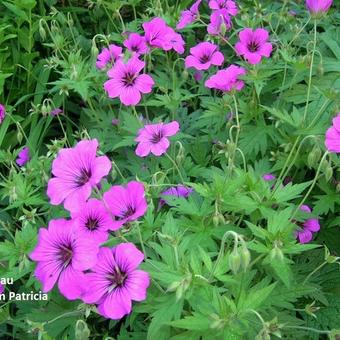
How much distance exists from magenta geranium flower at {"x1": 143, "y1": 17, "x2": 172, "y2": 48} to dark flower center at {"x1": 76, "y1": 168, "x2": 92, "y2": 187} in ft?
3.50

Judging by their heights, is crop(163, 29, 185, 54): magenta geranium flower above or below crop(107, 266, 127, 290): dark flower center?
above

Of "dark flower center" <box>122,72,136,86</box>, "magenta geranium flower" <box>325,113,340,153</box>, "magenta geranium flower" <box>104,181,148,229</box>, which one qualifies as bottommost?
"dark flower center" <box>122,72,136,86</box>

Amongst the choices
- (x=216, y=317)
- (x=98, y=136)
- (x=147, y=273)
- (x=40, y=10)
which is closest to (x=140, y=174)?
(x=98, y=136)

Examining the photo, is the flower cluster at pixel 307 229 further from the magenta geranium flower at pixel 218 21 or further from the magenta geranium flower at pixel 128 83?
the magenta geranium flower at pixel 218 21

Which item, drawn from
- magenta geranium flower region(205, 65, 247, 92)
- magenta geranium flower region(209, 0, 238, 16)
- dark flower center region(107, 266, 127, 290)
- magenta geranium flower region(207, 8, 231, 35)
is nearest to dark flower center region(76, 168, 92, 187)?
dark flower center region(107, 266, 127, 290)

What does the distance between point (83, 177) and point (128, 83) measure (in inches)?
29.3

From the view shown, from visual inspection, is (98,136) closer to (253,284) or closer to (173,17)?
(173,17)

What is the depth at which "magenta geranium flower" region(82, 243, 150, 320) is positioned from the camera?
126 centimetres

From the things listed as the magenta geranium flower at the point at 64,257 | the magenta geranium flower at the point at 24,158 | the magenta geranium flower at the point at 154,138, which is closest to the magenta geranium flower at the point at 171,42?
the magenta geranium flower at the point at 154,138

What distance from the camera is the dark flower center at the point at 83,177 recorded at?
1.36m

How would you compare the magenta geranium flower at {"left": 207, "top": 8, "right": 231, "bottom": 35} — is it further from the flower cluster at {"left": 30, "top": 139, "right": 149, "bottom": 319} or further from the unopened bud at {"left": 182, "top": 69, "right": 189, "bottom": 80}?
the flower cluster at {"left": 30, "top": 139, "right": 149, "bottom": 319}

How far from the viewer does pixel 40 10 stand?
3.11m

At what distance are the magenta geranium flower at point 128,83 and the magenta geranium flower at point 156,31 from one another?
12.1 inches

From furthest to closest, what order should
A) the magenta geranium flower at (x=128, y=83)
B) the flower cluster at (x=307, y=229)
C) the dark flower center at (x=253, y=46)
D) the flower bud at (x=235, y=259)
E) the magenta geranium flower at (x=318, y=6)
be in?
the dark flower center at (x=253, y=46) → the magenta geranium flower at (x=128, y=83) → the magenta geranium flower at (x=318, y=6) → the flower cluster at (x=307, y=229) → the flower bud at (x=235, y=259)
